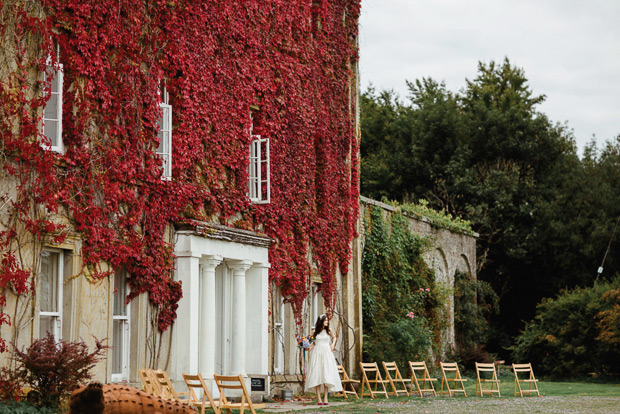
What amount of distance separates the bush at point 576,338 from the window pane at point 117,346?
19026 mm

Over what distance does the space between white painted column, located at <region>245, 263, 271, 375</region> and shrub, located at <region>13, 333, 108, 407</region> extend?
6.29 metres

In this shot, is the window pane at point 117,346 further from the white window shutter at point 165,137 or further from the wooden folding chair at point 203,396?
the white window shutter at point 165,137

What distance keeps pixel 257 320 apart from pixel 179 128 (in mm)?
4222

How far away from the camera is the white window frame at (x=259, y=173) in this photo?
17828mm

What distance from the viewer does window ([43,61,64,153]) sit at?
13.1m

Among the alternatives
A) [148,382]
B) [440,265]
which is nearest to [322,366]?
[148,382]

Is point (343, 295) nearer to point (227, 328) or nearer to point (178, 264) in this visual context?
point (227, 328)

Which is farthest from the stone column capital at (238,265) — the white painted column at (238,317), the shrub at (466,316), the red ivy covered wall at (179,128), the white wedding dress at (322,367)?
the shrub at (466,316)

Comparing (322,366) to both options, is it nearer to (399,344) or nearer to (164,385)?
(164,385)

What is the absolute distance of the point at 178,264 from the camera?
15.5 meters

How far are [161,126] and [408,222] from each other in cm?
1305

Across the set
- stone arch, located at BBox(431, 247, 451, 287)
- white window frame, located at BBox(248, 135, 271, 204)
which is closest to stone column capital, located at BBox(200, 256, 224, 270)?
white window frame, located at BBox(248, 135, 271, 204)

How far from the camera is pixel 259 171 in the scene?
58.7 ft

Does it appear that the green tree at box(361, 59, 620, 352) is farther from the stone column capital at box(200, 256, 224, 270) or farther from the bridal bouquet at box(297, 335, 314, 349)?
the stone column capital at box(200, 256, 224, 270)
